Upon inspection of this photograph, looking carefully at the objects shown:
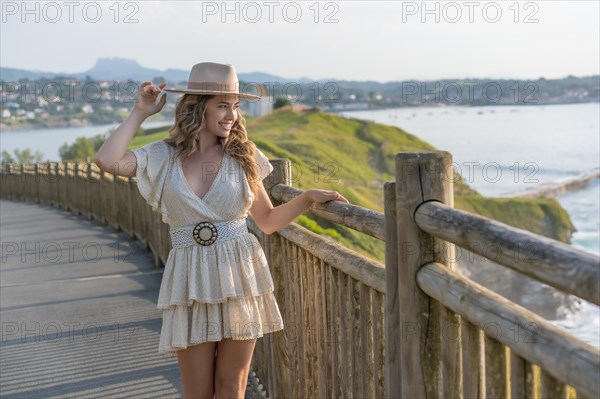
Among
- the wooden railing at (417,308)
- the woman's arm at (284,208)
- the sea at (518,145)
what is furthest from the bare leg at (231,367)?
the sea at (518,145)

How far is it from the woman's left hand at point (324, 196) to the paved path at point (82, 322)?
2195mm

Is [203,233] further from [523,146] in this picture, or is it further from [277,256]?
[523,146]

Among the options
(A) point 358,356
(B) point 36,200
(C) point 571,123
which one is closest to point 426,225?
(A) point 358,356

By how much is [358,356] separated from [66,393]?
303cm

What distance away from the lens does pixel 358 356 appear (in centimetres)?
364

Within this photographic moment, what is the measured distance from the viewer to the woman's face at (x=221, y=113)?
12.4 ft

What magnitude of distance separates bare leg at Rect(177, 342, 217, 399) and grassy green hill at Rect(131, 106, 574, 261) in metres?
18.4

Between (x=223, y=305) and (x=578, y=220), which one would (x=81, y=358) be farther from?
(x=578, y=220)

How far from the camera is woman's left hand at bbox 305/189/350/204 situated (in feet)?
12.7

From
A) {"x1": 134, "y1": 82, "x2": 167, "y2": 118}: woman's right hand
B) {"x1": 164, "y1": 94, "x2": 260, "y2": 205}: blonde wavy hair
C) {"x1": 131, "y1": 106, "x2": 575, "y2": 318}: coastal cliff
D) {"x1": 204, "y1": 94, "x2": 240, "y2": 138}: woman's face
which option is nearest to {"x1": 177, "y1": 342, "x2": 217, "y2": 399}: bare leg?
{"x1": 164, "y1": 94, "x2": 260, "y2": 205}: blonde wavy hair

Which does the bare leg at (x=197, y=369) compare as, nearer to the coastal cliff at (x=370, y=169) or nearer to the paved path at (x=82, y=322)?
the paved path at (x=82, y=322)

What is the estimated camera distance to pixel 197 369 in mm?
3826

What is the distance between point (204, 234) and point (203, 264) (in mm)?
131

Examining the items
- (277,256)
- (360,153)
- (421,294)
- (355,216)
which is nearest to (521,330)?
(421,294)
